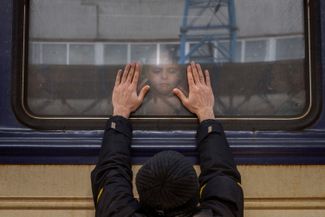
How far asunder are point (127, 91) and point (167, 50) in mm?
Answer: 200

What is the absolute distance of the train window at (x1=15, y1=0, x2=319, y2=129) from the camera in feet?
7.54

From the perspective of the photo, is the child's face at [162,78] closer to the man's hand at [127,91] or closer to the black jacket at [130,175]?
the man's hand at [127,91]

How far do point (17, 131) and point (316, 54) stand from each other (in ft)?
3.51

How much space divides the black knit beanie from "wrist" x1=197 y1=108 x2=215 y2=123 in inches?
13.3

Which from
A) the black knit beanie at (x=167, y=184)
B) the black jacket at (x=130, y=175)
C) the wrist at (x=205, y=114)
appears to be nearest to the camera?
the black knit beanie at (x=167, y=184)

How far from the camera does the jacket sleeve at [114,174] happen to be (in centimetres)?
207

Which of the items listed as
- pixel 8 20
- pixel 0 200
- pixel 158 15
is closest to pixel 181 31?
pixel 158 15

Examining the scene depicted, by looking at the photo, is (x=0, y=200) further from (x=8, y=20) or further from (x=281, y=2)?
(x=281, y=2)

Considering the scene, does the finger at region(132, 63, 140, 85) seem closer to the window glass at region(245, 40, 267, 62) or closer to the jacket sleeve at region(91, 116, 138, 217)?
the jacket sleeve at region(91, 116, 138, 217)

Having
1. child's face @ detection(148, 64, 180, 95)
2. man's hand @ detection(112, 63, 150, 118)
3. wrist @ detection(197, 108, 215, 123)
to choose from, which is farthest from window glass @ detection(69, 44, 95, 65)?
wrist @ detection(197, 108, 215, 123)

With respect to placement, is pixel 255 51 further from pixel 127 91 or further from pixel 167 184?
pixel 167 184

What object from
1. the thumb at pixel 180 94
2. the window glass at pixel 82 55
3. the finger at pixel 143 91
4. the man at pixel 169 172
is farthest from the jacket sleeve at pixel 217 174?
the window glass at pixel 82 55

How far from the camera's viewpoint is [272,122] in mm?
2291

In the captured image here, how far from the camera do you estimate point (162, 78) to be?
7.61 ft
